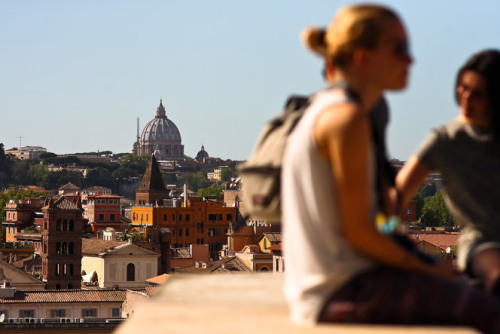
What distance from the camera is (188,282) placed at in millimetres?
4098

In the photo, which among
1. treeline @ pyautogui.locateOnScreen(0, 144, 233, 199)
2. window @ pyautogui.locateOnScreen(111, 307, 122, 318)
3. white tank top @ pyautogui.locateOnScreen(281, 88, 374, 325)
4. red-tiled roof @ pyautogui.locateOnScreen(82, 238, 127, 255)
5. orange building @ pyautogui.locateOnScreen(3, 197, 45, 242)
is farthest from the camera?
treeline @ pyautogui.locateOnScreen(0, 144, 233, 199)

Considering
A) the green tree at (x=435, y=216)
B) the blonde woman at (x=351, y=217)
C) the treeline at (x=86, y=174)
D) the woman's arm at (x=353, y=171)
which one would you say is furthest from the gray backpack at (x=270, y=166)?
the treeline at (x=86, y=174)

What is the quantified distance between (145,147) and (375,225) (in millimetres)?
195807

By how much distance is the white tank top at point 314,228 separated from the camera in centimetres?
310

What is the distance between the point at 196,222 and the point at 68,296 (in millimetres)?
35797

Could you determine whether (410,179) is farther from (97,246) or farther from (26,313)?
(97,246)

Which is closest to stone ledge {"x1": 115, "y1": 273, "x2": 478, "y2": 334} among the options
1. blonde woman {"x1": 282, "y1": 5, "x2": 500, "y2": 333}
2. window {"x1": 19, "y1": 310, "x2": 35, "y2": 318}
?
blonde woman {"x1": 282, "y1": 5, "x2": 500, "y2": 333}

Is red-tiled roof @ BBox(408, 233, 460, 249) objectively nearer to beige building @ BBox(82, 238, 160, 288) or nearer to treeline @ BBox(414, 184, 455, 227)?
beige building @ BBox(82, 238, 160, 288)

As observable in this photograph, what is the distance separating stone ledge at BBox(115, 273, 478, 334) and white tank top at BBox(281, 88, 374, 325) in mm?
82

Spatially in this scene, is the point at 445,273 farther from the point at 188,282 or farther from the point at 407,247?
the point at 188,282

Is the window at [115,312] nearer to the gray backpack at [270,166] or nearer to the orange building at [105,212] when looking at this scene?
the orange building at [105,212]

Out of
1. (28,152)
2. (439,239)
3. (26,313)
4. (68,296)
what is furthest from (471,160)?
(28,152)

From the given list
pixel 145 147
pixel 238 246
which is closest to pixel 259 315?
pixel 238 246

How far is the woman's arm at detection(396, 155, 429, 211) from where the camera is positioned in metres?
3.72
